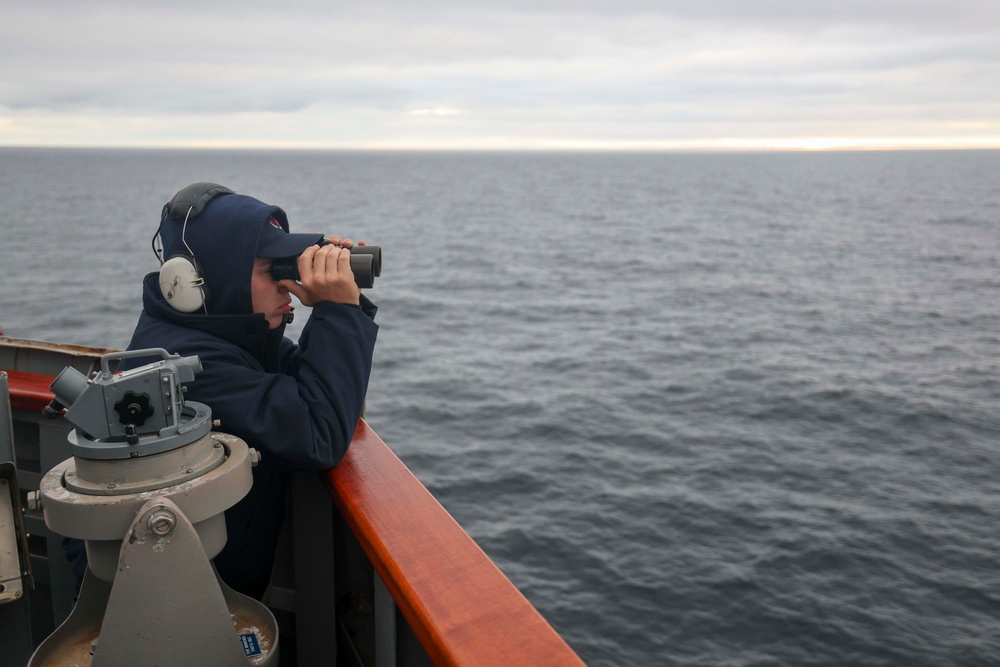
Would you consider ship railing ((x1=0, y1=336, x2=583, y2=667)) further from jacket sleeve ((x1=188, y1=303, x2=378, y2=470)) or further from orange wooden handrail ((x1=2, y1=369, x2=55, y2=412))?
jacket sleeve ((x1=188, y1=303, x2=378, y2=470))

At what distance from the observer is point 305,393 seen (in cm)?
195

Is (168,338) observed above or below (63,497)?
above

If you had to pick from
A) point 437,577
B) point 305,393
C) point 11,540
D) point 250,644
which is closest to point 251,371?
point 305,393

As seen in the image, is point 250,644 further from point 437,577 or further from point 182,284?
point 182,284

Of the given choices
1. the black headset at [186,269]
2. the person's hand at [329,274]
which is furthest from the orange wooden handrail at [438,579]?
the black headset at [186,269]

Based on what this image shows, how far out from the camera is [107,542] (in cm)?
152

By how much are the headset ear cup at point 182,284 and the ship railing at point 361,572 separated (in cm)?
30

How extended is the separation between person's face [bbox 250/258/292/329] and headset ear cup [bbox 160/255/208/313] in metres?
0.14

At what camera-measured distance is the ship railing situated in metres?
1.33

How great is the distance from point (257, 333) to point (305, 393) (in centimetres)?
A: 25

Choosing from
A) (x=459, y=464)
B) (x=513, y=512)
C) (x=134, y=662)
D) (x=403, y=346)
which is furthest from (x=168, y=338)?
(x=403, y=346)

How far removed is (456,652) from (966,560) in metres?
11.8

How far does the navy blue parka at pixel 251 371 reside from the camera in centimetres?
187

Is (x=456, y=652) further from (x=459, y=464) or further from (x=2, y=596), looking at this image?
(x=459, y=464)
